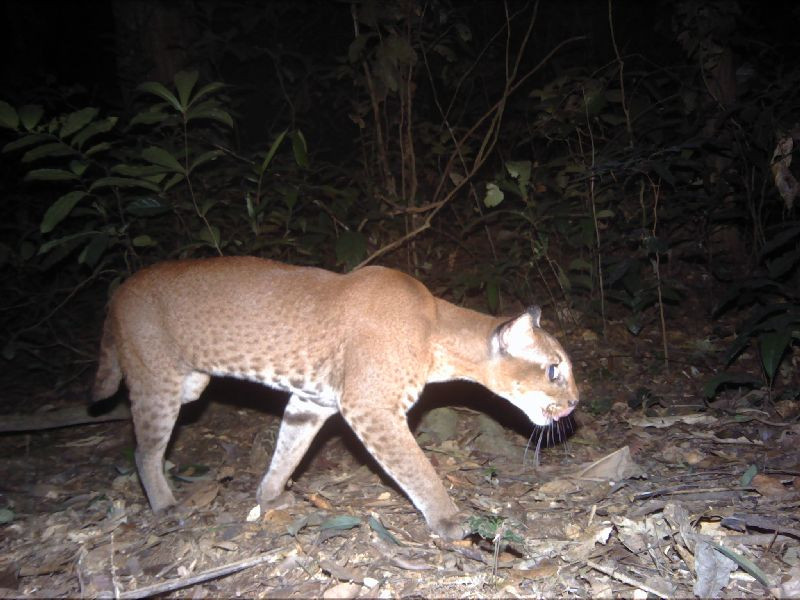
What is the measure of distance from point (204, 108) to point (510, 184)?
3086mm

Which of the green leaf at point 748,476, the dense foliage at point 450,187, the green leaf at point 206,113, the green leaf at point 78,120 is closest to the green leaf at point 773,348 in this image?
the dense foliage at point 450,187

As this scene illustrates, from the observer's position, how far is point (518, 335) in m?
4.67

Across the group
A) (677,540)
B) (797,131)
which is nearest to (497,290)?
(797,131)

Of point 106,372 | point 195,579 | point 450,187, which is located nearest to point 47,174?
point 106,372

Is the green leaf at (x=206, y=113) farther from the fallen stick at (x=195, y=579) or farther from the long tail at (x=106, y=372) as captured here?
the fallen stick at (x=195, y=579)

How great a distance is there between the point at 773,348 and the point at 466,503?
272 centimetres

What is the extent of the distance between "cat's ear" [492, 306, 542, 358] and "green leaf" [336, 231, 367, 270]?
227cm

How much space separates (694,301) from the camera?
747 centimetres

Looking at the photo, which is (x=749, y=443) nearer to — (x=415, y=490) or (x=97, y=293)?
(x=415, y=490)

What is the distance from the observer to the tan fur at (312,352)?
14.8 feet

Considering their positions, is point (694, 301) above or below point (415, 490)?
above

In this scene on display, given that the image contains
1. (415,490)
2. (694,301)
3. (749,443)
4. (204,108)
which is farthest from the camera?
(694,301)

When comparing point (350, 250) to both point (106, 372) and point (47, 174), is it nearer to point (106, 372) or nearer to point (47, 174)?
point (106, 372)

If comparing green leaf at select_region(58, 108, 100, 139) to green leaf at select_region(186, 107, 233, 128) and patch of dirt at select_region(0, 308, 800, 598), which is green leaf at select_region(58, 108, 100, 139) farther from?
patch of dirt at select_region(0, 308, 800, 598)
